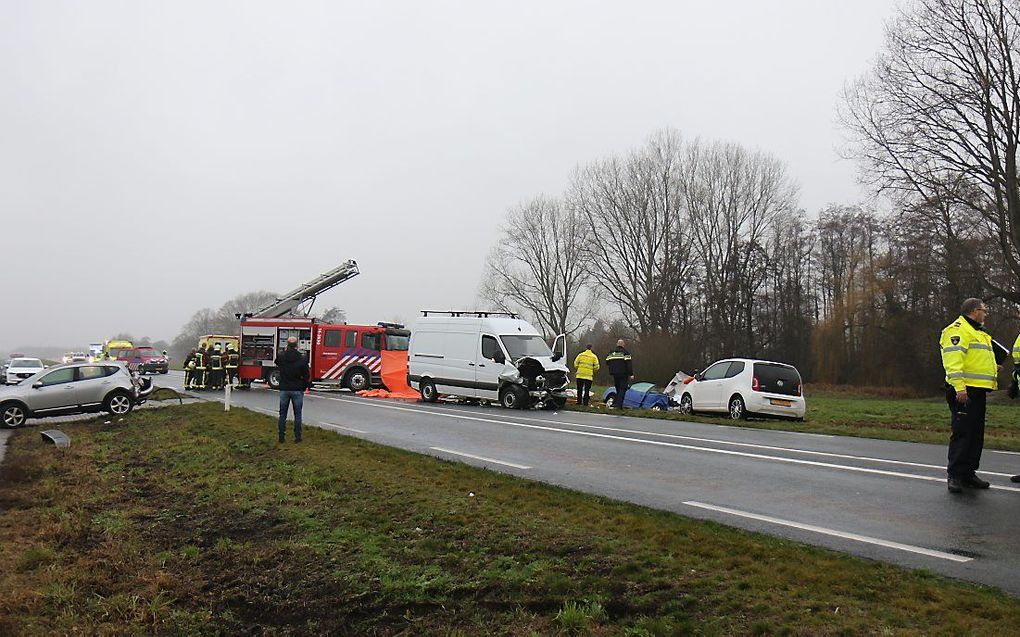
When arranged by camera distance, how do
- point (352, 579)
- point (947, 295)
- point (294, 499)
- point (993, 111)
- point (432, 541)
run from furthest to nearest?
point (947, 295) → point (993, 111) → point (294, 499) → point (432, 541) → point (352, 579)

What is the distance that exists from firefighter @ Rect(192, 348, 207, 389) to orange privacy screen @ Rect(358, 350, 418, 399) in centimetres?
683

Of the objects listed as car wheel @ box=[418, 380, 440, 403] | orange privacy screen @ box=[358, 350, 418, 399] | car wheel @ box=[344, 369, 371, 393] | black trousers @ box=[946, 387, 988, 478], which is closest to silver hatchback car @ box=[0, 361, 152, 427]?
car wheel @ box=[418, 380, 440, 403]

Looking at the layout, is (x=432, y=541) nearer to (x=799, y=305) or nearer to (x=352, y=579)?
(x=352, y=579)

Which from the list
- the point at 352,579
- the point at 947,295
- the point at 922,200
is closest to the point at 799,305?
the point at 947,295

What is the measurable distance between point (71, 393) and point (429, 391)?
9471 mm

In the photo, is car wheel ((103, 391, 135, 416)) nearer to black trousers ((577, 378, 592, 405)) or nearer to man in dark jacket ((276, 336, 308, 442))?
man in dark jacket ((276, 336, 308, 442))

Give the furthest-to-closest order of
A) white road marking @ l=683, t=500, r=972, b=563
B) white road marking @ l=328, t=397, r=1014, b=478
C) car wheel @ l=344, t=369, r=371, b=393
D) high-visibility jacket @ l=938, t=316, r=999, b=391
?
car wheel @ l=344, t=369, r=371, b=393, white road marking @ l=328, t=397, r=1014, b=478, high-visibility jacket @ l=938, t=316, r=999, b=391, white road marking @ l=683, t=500, r=972, b=563

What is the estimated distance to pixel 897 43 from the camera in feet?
99.3

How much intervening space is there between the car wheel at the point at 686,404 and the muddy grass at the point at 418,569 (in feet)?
37.0

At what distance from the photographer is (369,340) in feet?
102

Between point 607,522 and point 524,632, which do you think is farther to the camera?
point 607,522

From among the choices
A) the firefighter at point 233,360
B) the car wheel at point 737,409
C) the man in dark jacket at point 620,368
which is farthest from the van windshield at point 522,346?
the firefighter at point 233,360

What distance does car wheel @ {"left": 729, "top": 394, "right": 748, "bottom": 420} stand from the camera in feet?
58.8

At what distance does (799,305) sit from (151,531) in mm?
56860
